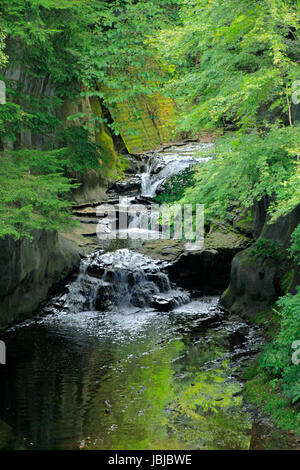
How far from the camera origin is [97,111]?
75.5ft

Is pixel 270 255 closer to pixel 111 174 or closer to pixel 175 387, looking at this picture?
pixel 175 387

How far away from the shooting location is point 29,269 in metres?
12.1

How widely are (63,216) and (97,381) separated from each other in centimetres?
365

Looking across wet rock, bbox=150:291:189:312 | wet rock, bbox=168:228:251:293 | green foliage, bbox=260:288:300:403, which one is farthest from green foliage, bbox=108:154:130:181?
green foliage, bbox=260:288:300:403

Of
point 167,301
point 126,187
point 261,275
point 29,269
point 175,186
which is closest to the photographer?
point 261,275

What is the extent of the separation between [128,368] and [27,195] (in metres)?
3.75

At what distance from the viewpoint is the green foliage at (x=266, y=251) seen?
37.9 ft

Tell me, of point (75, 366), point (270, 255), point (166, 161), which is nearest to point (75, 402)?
point (75, 366)

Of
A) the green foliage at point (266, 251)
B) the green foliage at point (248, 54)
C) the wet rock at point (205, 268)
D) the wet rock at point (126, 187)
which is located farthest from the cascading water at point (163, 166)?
the green foliage at point (248, 54)

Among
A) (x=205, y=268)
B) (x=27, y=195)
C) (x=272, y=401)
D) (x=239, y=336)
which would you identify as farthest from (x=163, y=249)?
(x=272, y=401)

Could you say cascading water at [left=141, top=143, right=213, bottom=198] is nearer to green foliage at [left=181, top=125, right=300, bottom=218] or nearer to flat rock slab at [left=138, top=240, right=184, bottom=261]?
flat rock slab at [left=138, top=240, right=184, bottom=261]

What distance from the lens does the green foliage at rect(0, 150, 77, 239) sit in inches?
323

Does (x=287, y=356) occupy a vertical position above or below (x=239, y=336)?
above

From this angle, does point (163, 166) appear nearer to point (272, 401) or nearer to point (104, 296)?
point (104, 296)
